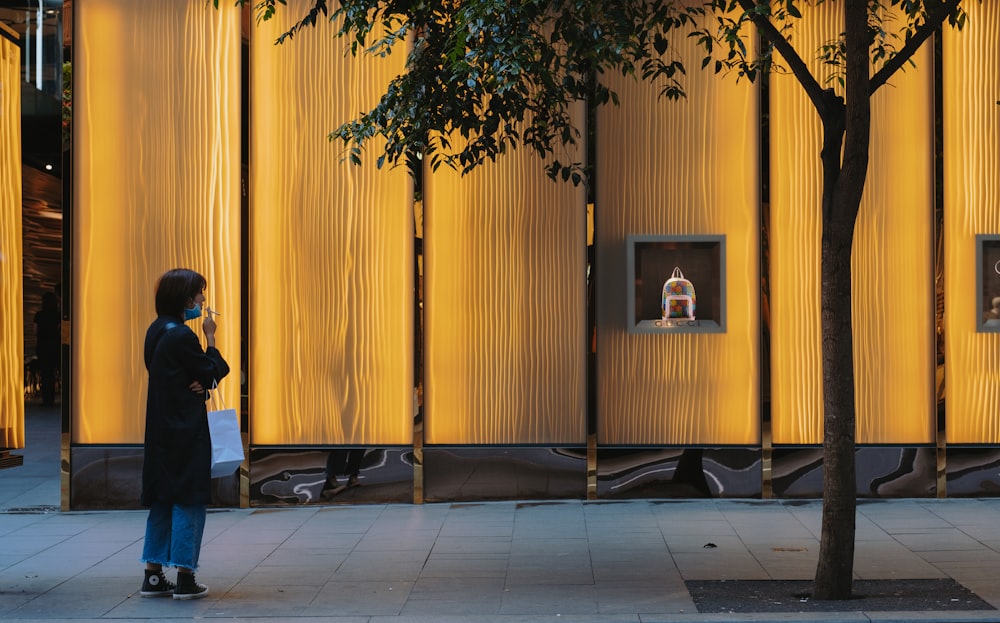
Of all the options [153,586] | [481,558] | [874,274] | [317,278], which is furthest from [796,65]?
[153,586]

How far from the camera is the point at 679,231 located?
1005 centimetres

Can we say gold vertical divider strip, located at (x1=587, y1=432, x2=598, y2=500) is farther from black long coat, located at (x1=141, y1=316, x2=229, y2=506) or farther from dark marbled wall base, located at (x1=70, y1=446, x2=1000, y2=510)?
black long coat, located at (x1=141, y1=316, x2=229, y2=506)

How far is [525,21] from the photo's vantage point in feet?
22.3

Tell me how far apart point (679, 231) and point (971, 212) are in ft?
8.58

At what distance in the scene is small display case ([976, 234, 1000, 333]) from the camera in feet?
32.6

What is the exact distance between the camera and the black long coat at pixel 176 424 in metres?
6.68

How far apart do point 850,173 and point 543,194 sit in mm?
3775

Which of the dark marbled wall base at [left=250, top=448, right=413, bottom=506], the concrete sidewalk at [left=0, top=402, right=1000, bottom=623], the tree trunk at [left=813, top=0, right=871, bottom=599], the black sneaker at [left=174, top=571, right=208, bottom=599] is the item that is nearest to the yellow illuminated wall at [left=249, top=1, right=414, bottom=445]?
the dark marbled wall base at [left=250, top=448, right=413, bottom=506]

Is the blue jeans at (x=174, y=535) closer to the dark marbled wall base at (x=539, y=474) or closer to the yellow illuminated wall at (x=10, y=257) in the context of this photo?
the yellow illuminated wall at (x=10, y=257)

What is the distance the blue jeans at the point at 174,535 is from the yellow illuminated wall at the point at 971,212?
6714mm

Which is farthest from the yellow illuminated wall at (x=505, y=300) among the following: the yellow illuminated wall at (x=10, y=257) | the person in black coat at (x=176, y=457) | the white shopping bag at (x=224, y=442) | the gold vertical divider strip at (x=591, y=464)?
the yellow illuminated wall at (x=10, y=257)

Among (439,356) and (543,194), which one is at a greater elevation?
(543,194)

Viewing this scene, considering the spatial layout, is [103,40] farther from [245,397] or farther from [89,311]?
[245,397]

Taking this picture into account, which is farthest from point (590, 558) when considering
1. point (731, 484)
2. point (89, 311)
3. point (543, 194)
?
point (89, 311)
